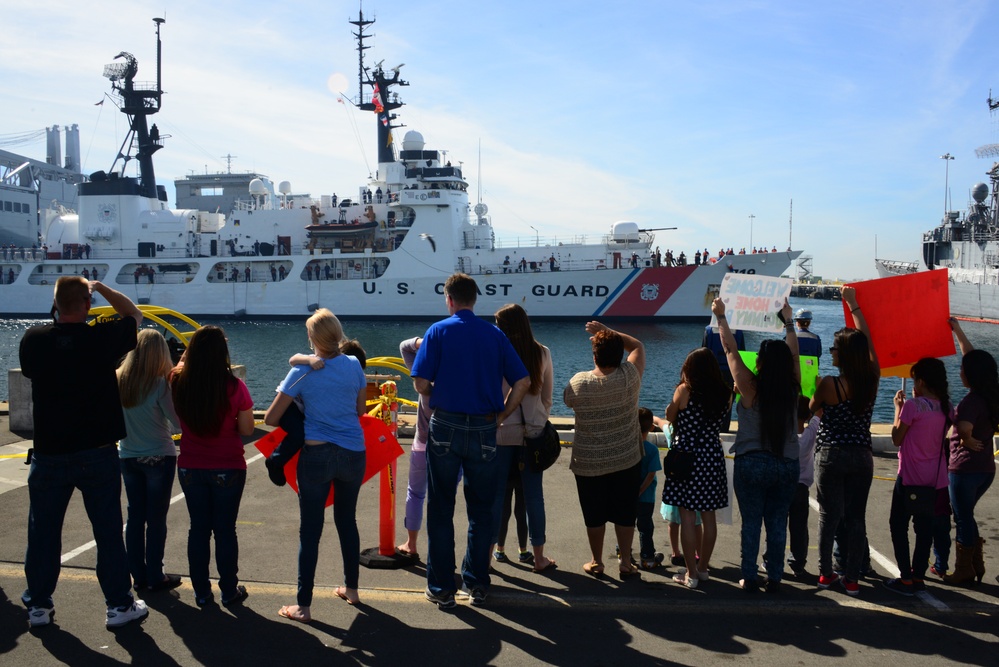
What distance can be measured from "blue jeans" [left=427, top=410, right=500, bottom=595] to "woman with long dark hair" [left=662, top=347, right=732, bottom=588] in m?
1.03

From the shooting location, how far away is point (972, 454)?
4031mm

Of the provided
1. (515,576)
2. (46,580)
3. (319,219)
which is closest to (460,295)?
(515,576)

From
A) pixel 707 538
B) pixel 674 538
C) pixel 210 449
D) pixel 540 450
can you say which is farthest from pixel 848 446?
pixel 210 449

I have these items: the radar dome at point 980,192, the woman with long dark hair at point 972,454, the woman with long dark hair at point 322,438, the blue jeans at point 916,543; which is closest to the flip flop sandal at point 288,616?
the woman with long dark hair at point 322,438

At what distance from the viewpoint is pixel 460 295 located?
12.2 feet

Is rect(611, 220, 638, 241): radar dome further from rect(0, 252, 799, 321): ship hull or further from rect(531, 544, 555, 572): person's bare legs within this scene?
rect(531, 544, 555, 572): person's bare legs

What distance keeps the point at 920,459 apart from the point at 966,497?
374 mm

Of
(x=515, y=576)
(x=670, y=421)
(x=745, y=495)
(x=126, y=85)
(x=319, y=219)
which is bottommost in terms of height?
(x=515, y=576)

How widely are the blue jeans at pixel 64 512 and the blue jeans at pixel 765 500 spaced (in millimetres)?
3034

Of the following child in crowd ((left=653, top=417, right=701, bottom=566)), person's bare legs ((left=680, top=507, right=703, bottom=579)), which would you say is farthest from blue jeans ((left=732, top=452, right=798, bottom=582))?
child in crowd ((left=653, top=417, right=701, bottom=566))

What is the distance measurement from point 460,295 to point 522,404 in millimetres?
722

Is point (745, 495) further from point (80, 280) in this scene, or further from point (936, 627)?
point (80, 280)

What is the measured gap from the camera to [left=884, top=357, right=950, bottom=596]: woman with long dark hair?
3.96 meters

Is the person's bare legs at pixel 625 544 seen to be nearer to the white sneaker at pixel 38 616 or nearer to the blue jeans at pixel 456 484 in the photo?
the blue jeans at pixel 456 484
